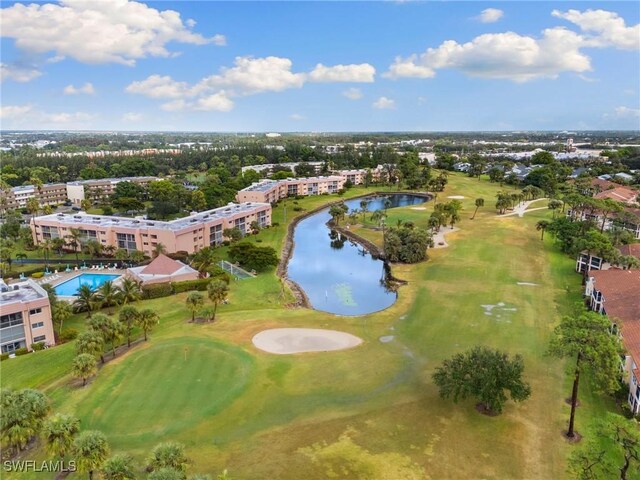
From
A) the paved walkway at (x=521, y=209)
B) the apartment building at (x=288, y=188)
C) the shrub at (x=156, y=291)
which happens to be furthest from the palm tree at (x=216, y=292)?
the paved walkway at (x=521, y=209)

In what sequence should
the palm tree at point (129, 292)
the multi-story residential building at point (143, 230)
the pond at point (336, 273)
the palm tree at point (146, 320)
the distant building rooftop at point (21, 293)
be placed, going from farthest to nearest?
the multi-story residential building at point (143, 230)
the pond at point (336, 273)
the palm tree at point (129, 292)
the distant building rooftop at point (21, 293)
the palm tree at point (146, 320)

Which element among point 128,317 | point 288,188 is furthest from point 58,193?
point 128,317

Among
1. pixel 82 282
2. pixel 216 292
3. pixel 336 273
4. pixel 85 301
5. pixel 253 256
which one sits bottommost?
pixel 336 273

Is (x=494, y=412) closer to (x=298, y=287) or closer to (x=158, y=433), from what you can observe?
(x=158, y=433)

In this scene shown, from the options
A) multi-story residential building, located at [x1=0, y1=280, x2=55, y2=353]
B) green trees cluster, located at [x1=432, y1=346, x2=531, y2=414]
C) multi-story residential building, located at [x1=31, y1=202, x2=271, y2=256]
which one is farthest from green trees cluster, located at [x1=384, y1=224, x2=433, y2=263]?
multi-story residential building, located at [x1=0, y1=280, x2=55, y2=353]

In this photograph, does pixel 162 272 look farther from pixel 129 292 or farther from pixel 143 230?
pixel 143 230

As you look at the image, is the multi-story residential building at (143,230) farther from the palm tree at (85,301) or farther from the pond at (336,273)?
the palm tree at (85,301)

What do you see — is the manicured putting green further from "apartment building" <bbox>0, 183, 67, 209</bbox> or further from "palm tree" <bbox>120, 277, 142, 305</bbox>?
"apartment building" <bbox>0, 183, 67, 209</bbox>
